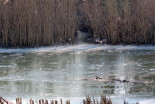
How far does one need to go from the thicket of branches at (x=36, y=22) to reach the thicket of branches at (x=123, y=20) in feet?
2.92

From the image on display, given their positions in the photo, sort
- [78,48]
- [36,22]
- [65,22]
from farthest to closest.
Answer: [65,22] < [36,22] < [78,48]

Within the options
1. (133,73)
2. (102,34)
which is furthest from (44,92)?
(102,34)

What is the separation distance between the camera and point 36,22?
14.6m

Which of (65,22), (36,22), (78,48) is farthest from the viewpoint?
(65,22)

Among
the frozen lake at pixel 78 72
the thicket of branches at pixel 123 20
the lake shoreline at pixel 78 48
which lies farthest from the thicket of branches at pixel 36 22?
the thicket of branches at pixel 123 20

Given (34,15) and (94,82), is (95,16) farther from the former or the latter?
(94,82)

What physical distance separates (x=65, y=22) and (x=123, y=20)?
222 centimetres

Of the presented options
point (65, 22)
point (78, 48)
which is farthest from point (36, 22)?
point (78, 48)

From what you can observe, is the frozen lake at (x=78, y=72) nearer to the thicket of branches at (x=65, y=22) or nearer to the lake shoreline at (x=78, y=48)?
the lake shoreline at (x=78, y=48)

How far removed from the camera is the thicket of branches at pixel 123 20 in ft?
47.3

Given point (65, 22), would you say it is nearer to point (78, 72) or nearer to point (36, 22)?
point (36, 22)

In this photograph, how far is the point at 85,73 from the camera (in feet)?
30.8

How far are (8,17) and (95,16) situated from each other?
131 inches

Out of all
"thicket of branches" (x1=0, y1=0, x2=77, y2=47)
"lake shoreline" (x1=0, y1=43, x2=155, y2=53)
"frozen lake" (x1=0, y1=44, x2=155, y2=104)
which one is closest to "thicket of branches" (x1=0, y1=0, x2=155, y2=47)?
"thicket of branches" (x1=0, y1=0, x2=77, y2=47)
